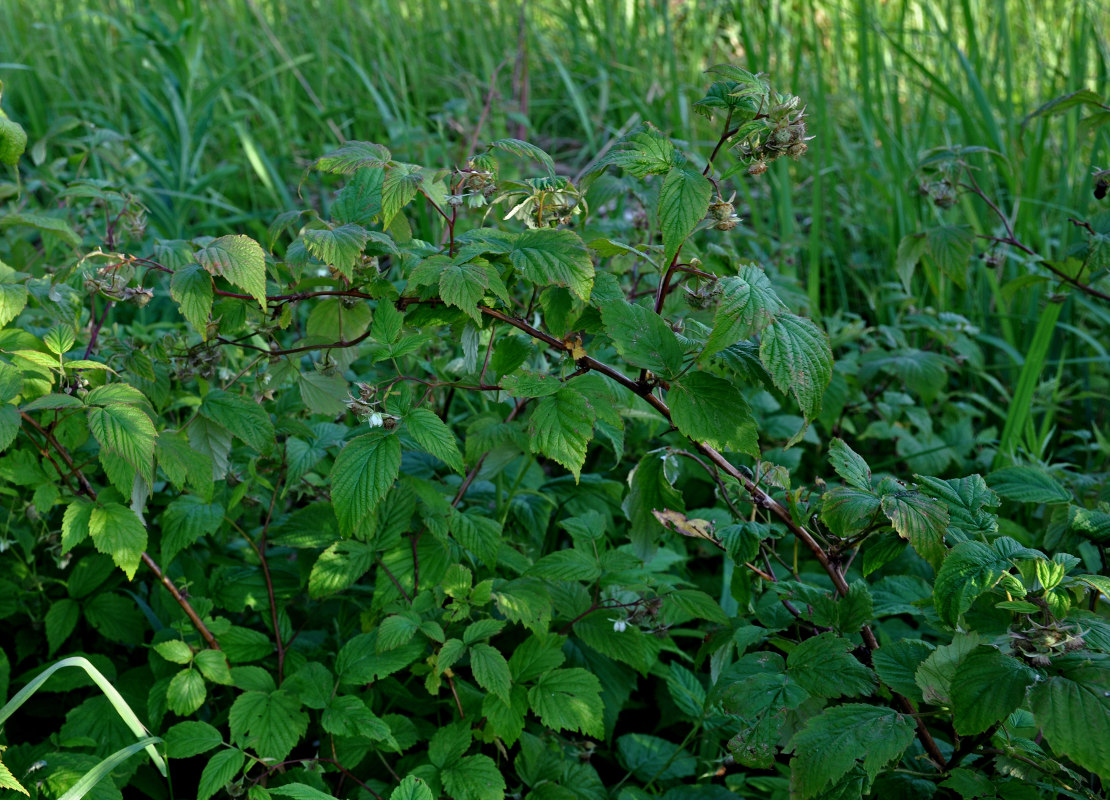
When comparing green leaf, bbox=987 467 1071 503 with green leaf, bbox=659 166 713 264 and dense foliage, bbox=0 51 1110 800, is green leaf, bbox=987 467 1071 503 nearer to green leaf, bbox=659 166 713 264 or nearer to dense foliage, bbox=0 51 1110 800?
dense foliage, bbox=0 51 1110 800

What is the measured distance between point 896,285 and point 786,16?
2.11 m

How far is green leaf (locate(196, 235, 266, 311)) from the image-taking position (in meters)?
1.07

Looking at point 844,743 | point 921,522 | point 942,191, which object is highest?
point 942,191

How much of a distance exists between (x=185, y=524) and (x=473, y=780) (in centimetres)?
59

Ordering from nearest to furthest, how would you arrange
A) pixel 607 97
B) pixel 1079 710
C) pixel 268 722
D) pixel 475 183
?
pixel 1079 710, pixel 475 183, pixel 268 722, pixel 607 97

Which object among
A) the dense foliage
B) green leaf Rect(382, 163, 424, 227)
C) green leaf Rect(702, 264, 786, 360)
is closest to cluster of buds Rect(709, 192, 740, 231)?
the dense foliage

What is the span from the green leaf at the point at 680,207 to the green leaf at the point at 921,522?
1.23 ft

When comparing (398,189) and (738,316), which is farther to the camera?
(398,189)

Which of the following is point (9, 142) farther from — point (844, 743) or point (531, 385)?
point (844, 743)

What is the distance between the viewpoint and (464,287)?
103 centimetres

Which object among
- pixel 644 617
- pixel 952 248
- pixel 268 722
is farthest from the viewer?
pixel 952 248

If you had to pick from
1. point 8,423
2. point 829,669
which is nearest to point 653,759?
point 829,669

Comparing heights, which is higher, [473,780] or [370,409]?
[370,409]

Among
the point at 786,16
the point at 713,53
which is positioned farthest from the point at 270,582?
the point at 786,16
